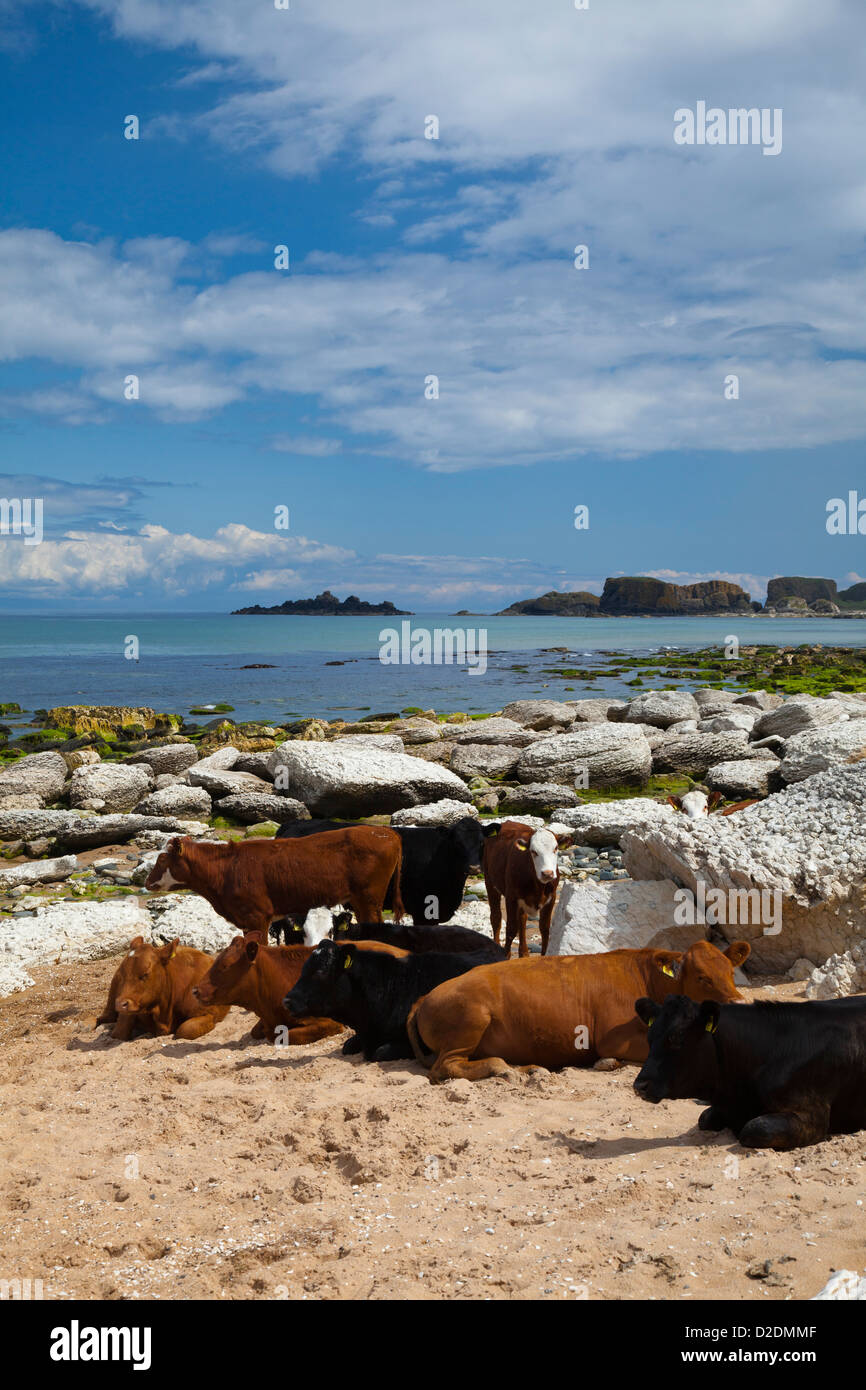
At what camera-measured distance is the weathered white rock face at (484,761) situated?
24.4 metres

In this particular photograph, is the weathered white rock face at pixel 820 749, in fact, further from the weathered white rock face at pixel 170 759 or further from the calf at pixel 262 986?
the weathered white rock face at pixel 170 759

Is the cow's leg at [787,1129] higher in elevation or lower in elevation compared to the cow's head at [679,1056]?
lower

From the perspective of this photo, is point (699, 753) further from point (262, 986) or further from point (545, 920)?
point (262, 986)

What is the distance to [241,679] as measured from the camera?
68125 mm

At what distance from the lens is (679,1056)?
18.9ft

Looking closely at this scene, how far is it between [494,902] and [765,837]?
10.2ft

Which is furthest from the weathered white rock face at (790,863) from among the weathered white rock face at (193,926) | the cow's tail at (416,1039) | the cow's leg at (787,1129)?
the weathered white rock face at (193,926)

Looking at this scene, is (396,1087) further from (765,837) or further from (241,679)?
(241,679)

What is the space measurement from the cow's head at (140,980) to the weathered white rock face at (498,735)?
19351 millimetres

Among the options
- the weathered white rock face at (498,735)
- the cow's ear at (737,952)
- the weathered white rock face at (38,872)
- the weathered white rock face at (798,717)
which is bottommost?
the weathered white rock face at (38,872)

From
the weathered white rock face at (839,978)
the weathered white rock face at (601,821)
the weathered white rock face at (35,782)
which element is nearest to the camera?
the weathered white rock face at (839,978)

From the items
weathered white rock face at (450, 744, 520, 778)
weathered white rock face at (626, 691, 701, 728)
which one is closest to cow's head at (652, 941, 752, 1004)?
weathered white rock face at (450, 744, 520, 778)

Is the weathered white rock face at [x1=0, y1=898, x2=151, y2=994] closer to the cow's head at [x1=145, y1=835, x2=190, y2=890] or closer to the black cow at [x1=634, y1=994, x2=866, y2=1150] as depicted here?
the cow's head at [x1=145, y1=835, x2=190, y2=890]

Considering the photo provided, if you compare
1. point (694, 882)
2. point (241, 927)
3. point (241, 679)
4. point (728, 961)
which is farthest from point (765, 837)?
point (241, 679)
